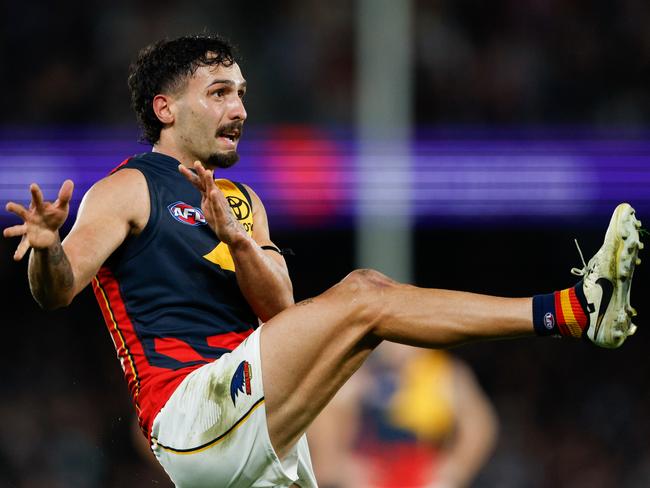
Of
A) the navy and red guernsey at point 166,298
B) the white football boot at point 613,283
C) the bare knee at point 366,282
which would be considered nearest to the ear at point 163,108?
the navy and red guernsey at point 166,298

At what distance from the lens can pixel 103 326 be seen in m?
11.7

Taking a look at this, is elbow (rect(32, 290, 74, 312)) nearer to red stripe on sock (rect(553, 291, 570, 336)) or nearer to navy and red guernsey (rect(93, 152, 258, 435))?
navy and red guernsey (rect(93, 152, 258, 435))

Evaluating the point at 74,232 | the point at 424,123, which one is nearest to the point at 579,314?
the point at 74,232

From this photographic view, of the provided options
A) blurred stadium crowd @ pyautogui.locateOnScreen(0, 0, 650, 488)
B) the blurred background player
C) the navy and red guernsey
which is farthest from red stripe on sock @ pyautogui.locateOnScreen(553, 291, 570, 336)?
blurred stadium crowd @ pyautogui.locateOnScreen(0, 0, 650, 488)

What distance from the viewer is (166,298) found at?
4723 mm

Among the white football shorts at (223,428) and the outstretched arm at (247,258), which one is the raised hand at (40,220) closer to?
the outstretched arm at (247,258)

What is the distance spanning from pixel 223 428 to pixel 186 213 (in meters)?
0.84

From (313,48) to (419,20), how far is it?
4.03 feet

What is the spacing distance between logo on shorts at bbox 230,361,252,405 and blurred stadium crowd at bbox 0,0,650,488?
631cm

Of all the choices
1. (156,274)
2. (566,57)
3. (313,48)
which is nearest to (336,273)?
(313,48)

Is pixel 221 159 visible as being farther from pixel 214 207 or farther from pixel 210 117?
pixel 214 207

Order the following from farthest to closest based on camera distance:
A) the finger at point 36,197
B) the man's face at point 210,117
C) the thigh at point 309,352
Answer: the man's face at point 210,117 → the thigh at point 309,352 → the finger at point 36,197

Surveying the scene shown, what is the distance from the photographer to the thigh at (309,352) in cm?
438

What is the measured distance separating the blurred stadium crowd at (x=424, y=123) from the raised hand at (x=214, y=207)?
6.40m
